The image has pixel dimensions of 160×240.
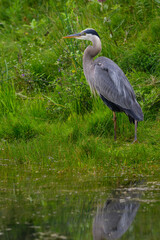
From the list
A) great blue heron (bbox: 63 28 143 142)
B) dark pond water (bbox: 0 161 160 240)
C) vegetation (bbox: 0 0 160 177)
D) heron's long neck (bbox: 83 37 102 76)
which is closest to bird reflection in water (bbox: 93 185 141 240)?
dark pond water (bbox: 0 161 160 240)

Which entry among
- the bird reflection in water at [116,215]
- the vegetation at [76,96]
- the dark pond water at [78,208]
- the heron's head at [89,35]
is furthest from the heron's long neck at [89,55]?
the bird reflection in water at [116,215]

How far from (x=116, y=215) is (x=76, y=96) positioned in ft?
10.8

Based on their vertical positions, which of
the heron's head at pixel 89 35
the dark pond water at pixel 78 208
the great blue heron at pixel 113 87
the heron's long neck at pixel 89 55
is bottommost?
the dark pond water at pixel 78 208

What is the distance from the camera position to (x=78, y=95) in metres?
6.71

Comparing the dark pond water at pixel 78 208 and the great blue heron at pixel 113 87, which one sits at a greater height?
the great blue heron at pixel 113 87

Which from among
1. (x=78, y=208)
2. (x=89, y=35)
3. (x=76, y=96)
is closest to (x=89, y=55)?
(x=89, y=35)

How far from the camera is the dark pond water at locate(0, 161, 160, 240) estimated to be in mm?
3229

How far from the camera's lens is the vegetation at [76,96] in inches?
213

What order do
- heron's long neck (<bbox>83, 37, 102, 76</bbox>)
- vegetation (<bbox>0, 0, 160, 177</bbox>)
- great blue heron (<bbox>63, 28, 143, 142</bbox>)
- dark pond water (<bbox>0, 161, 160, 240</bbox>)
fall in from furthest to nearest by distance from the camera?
heron's long neck (<bbox>83, 37, 102, 76</bbox>) < great blue heron (<bbox>63, 28, 143, 142</bbox>) < vegetation (<bbox>0, 0, 160, 177</bbox>) < dark pond water (<bbox>0, 161, 160, 240</bbox>)

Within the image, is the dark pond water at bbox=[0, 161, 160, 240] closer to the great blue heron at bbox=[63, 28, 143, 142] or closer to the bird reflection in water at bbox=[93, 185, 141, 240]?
the bird reflection in water at bbox=[93, 185, 141, 240]

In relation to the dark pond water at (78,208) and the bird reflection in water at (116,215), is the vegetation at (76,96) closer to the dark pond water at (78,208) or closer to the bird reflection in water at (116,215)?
the dark pond water at (78,208)

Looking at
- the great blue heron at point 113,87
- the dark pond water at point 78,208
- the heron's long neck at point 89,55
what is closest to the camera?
the dark pond water at point 78,208

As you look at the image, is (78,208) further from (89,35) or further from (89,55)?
(89,35)

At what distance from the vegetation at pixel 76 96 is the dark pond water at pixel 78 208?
53 cm
